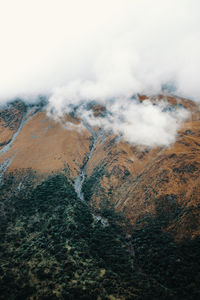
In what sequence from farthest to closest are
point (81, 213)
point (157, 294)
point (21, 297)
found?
1. point (81, 213)
2. point (157, 294)
3. point (21, 297)

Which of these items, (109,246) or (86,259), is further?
(109,246)

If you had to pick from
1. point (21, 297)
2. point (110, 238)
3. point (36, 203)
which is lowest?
point (110, 238)

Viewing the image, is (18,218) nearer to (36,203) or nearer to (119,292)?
(36,203)

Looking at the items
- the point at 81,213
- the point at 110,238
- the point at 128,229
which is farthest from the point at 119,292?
the point at 81,213

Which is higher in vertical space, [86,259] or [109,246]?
[86,259]

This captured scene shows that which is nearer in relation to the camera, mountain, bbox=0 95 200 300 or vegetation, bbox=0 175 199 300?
vegetation, bbox=0 175 199 300

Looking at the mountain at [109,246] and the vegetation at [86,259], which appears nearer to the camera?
the vegetation at [86,259]

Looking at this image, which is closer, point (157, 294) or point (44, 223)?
point (157, 294)

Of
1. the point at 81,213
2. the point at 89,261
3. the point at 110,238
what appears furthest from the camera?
the point at 81,213

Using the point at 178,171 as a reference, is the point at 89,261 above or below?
above
